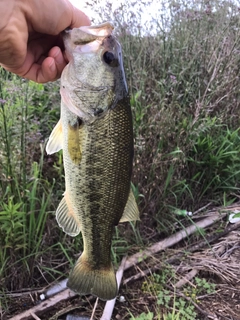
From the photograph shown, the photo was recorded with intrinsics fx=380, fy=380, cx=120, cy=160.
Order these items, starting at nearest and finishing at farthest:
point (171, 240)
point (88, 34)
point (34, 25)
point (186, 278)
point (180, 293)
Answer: point (88, 34) → point (34, 25) → point (180, 293) → point (186, 278) → point (171, 240)

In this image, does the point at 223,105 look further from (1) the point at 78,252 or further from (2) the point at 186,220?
(1) the point at 78,252

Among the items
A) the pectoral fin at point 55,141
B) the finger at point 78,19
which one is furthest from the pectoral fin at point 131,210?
the finger at point 78,19

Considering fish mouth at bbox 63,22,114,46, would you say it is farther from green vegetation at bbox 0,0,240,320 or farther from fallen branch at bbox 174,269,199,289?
fallen branch at bbox 174,269,199,289

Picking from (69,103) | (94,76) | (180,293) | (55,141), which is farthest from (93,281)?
(180,293)

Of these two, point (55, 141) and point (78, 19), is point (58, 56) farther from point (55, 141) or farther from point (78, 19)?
point (55, 141)

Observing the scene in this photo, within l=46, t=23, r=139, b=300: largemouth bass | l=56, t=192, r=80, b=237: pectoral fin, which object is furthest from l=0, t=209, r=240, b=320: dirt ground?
l=46, t=23, r=139, b=300: largemouth bass

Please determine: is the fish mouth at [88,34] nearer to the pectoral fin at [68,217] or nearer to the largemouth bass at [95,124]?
the largemouth bass at [95,124]
